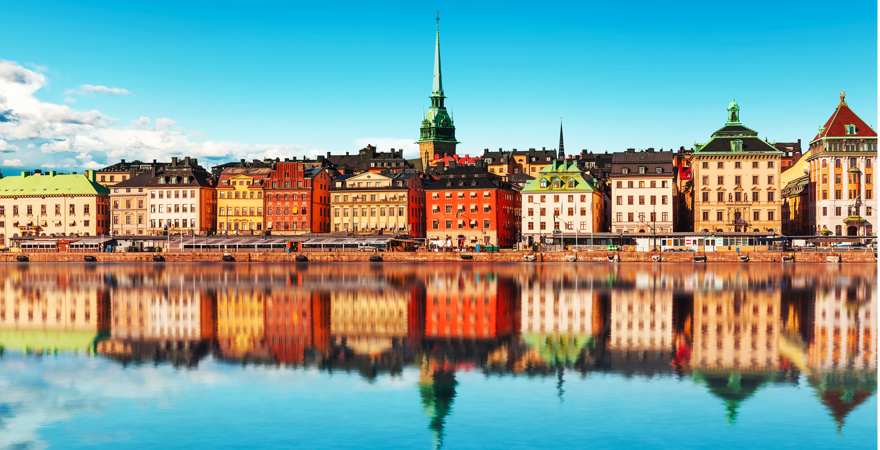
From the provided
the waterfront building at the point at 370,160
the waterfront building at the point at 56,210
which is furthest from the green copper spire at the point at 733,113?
the waterfront building at the point at 56,210

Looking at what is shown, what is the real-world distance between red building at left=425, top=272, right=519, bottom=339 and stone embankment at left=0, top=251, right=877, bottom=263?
3567 cm

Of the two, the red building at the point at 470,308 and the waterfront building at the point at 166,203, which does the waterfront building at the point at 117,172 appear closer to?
the waterfront building at the point at 166,203

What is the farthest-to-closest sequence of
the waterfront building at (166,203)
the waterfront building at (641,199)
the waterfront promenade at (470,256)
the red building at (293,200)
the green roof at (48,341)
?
the waterfront building at (166,203) → the red building at (293,200) → the waterfront building at (641,199) → the waterfront promenade at (470,256) → the green roof at (48,341)

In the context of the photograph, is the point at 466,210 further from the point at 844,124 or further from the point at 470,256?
the point at 844,124

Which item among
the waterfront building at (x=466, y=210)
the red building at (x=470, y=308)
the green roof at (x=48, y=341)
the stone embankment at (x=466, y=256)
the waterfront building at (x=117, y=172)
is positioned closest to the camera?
the green roof at (x=48, y=341)

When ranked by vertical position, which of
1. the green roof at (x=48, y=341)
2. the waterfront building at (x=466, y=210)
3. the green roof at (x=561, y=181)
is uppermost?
the green roof at (x=561, y=181)

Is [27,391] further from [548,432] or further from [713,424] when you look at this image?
[713,424]

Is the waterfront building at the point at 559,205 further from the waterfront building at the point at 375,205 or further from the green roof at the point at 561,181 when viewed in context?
the waterfront building at the point at 375,205

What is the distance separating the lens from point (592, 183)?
13888 centimetres

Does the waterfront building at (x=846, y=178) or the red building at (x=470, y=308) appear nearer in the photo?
the red building at (x=470, y=308)

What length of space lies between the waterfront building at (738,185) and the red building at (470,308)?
5200cm

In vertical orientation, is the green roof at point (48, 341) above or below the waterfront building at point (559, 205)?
below

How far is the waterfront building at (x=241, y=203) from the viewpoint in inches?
5797

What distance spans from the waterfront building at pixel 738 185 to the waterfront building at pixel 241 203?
62.3m
